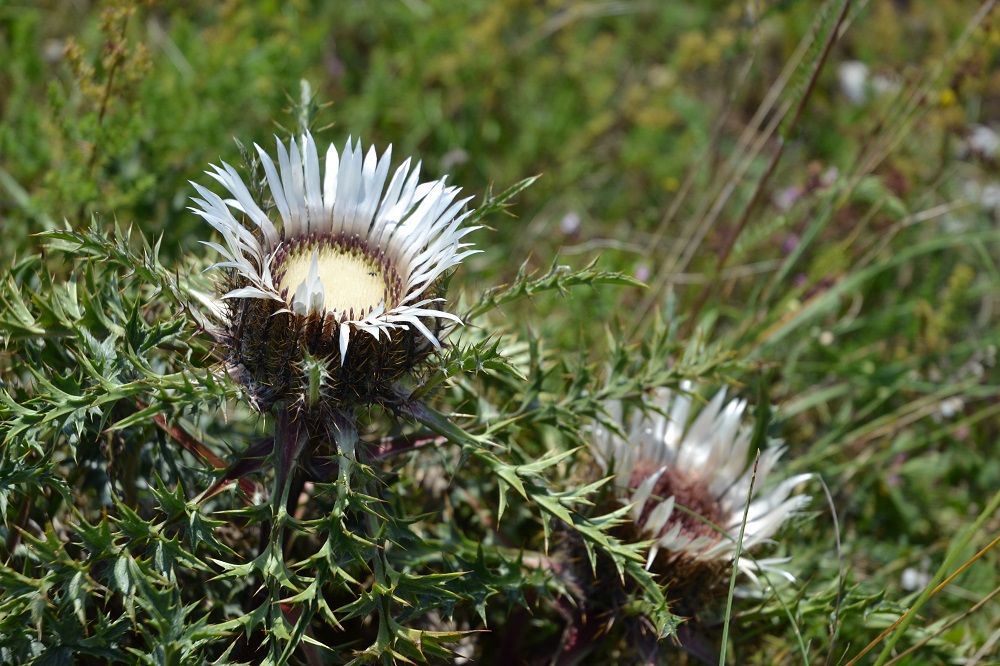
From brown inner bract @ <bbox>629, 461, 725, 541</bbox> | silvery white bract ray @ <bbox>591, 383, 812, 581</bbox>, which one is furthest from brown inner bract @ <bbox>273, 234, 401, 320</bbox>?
brown inner bract @ <bbox>629, 461, 725, 541</bbox>

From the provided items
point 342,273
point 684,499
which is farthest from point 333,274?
point 684,499

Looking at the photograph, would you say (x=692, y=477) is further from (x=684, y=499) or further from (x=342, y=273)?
(x=342, y=273)

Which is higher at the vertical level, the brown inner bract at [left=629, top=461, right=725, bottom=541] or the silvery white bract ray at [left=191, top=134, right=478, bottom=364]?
the silvery white bract ray at [left=191, top=134, right=478, bottom=364]

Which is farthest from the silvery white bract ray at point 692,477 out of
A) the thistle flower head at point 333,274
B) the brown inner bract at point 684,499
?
the thistle flower head at point 333,274

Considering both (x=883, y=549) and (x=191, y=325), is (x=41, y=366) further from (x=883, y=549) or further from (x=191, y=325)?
(x=883, y=549)

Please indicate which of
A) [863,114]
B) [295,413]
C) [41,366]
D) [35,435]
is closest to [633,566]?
[295,413]

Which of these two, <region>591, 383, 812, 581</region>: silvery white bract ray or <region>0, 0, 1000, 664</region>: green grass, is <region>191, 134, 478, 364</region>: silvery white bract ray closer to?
<region>0, 0, 1000, 664</region>: green grass
